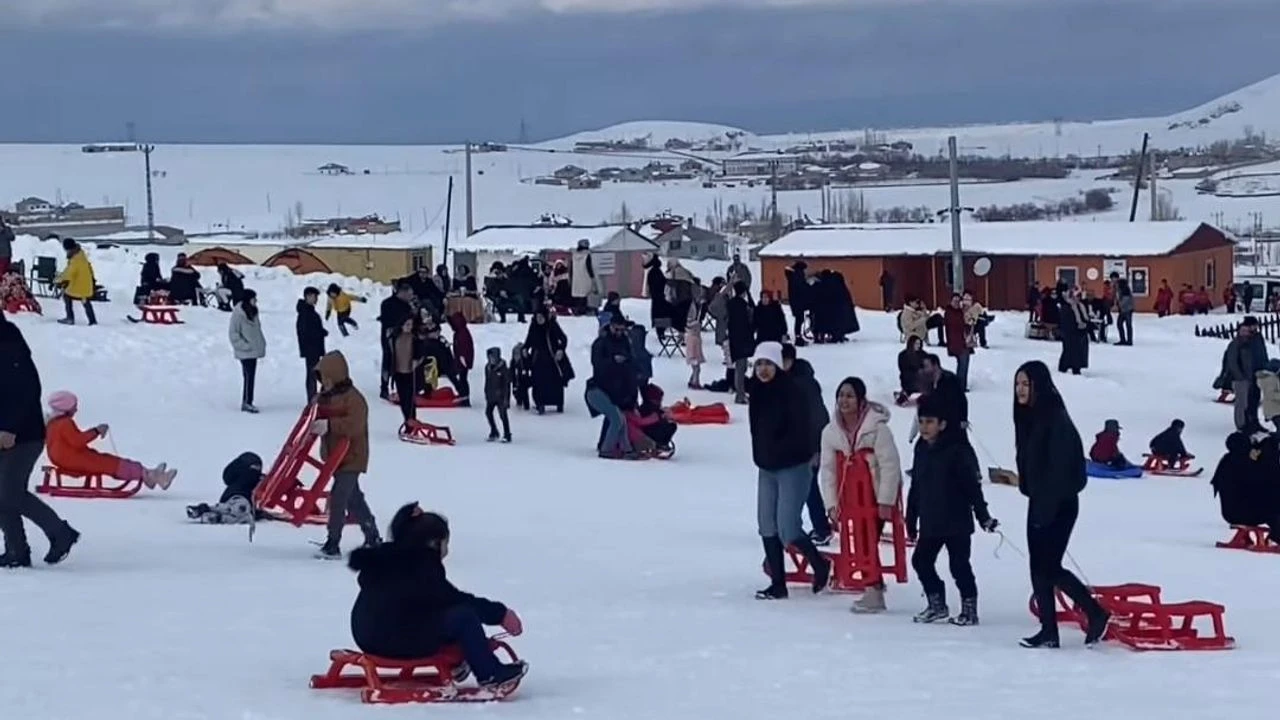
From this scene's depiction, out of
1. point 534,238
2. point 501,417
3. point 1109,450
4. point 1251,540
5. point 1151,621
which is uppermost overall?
point 534,238

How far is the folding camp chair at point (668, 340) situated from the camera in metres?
26.7

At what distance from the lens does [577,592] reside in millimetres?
11273

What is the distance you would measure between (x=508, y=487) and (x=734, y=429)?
5.03m

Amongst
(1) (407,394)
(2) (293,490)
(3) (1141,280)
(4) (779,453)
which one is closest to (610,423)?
(1) (407,394)

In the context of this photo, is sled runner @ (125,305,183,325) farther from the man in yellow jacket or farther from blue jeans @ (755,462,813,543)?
blue jeans @ (755,462,813,543)

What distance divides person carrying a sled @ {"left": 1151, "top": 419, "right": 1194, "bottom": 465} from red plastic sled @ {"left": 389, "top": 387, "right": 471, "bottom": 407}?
7958 mm

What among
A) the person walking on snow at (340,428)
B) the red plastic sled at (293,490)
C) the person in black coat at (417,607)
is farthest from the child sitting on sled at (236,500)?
the person in black coat at (417,607)

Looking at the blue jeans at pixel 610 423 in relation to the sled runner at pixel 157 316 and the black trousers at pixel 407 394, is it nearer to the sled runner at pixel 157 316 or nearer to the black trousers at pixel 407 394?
the black trousers at pixel 407 394

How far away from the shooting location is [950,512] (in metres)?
9.84

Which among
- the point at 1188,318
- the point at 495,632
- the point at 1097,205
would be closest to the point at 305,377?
the point at 495,632

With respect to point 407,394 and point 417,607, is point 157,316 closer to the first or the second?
point 407,394

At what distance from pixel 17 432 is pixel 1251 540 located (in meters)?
9.27

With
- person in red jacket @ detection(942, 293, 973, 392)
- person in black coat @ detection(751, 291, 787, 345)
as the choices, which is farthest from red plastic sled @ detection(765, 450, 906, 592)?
person in red jacket @ detection(942, 293, 973, 392)

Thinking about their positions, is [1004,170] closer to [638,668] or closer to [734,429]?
[734,429]
